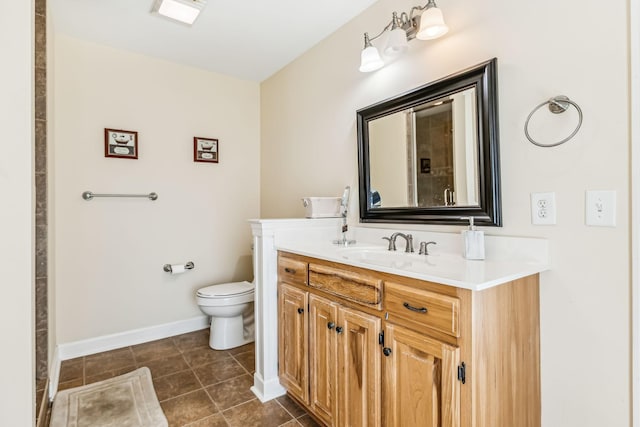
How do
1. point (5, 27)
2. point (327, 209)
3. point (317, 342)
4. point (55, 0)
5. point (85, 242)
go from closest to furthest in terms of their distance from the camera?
point (5, 27) → point (317, 342) → point (55, 0) → point (327, 209) → point (85, 242)

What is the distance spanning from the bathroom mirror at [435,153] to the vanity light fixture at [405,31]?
22 cm

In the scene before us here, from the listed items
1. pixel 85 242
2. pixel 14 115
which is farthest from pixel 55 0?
pixel 85 242

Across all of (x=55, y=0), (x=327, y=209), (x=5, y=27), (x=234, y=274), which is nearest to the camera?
(x=5, y=27)

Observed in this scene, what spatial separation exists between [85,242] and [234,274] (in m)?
1.23

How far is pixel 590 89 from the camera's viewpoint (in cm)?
116

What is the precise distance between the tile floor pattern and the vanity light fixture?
198 cm

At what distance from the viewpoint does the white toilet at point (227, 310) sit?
246cm

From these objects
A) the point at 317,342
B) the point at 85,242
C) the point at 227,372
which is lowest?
the point at 227,372

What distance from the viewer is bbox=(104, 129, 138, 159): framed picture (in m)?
2.57

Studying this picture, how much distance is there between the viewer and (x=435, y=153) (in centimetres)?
168

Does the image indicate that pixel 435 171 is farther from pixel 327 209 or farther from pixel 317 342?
pixel 317 342

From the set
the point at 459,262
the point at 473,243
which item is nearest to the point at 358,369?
the point at 459,262

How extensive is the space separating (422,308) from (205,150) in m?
2.52

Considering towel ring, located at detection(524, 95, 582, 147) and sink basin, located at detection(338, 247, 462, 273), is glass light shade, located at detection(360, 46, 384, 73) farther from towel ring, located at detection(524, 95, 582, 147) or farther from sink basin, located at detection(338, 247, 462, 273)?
sink basin, located at detection(338, 247, 462, 273)
